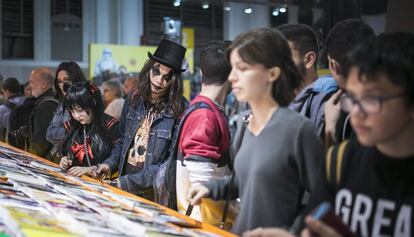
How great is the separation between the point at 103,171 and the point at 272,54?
1.64 meters

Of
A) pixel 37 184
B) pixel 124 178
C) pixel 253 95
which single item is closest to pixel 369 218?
pixel 253 95

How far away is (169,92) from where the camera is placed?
116 inches

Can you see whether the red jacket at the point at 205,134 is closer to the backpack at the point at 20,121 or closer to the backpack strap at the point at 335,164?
the backpack strap at the point at 335,164

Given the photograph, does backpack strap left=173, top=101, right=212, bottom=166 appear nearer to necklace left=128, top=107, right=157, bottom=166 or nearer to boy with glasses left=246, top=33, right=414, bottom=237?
necklace left=128, top=107, right=157, bottom=166

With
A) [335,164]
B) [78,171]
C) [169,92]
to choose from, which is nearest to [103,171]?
[78,171]

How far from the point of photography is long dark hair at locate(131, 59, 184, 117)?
2.91 m

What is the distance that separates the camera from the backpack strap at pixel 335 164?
4.70ft

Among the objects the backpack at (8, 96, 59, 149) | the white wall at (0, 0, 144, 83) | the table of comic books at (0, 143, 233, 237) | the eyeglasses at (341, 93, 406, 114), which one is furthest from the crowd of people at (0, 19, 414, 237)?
the white wall at (0, 0, 144, 83)

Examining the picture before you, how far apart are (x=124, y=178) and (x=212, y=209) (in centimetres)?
72

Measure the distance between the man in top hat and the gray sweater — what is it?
1181 millimetres

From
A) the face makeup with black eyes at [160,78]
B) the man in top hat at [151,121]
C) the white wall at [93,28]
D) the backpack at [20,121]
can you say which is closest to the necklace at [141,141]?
the man in top hat at [151,121]

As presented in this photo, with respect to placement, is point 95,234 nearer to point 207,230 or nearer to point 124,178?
point 207,230

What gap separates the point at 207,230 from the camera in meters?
1.75

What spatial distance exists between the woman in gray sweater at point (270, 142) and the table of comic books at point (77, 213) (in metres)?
0.16
